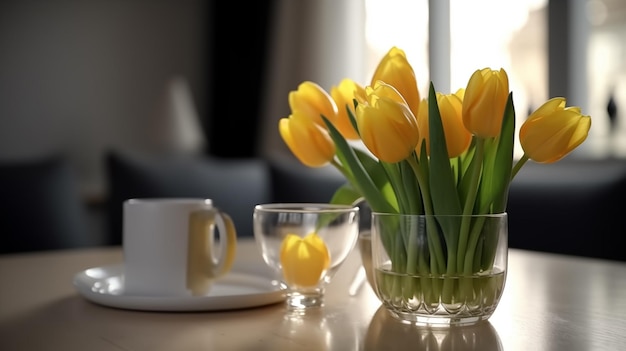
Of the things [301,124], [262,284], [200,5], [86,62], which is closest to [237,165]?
[86,62]

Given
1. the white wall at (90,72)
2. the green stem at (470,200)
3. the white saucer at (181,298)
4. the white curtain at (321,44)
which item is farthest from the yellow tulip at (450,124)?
the white wall at (90,72)

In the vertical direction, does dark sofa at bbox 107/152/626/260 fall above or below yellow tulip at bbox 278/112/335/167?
below

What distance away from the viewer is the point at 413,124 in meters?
0.63

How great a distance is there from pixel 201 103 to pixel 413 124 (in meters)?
3.55

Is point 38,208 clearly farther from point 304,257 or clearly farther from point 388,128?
point 388,128

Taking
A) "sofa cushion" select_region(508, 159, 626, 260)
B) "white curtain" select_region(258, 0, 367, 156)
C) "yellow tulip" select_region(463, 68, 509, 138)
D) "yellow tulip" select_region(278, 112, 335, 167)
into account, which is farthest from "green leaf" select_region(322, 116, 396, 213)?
"white curtain" select_region(258, 0, 367, 156)

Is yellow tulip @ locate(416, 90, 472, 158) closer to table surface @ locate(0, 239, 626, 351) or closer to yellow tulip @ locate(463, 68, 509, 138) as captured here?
yellow tulip @ locate(463, 68, 509, 138)

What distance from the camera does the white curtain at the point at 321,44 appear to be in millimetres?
3273

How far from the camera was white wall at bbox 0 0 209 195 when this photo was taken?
345 cm

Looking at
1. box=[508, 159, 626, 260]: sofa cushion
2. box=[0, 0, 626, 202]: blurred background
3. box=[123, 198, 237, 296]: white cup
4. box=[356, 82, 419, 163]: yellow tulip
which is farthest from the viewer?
box=[0, 0, 626, 202]: blurred background

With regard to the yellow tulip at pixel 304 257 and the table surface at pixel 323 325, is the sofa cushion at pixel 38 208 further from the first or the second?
the yellow tulip at pixel 304 257

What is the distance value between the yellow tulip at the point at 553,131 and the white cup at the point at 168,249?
1.25ft

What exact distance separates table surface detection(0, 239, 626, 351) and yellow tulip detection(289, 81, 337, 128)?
21cm

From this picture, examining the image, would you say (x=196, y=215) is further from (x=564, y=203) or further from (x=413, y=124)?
(x=564, y=203)
